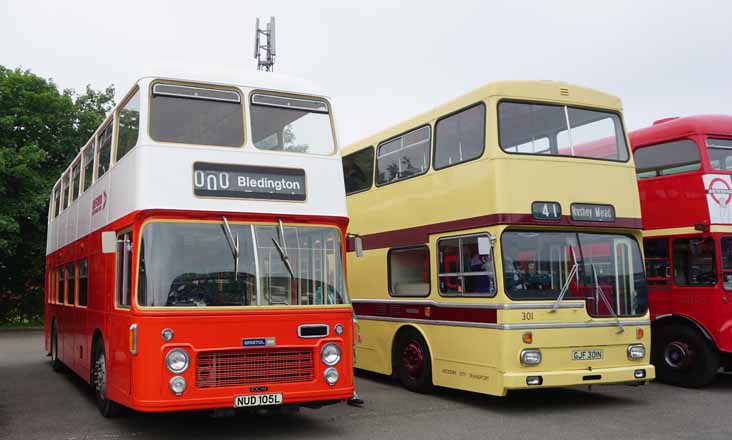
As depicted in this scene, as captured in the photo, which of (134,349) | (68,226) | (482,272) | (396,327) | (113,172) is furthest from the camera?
(68,226)

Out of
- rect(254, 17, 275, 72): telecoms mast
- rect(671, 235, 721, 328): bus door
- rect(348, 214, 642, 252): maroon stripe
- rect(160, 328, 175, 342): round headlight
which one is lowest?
rect(160, 328, 175, 342): round headlight

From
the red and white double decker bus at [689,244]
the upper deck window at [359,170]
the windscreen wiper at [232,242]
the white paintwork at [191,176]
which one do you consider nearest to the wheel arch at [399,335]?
the upper deck window at [359,170]

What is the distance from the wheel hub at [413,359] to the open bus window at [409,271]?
2.64 ft

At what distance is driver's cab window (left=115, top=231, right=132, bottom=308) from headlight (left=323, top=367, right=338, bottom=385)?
2.27 meters

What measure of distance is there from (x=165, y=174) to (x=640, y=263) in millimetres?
6478

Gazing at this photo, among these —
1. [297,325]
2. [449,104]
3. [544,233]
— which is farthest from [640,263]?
[297,325]

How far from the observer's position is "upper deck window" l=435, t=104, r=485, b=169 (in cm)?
1021

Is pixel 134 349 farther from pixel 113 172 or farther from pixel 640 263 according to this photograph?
pixel 640 263

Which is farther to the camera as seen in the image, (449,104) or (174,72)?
(449,104)

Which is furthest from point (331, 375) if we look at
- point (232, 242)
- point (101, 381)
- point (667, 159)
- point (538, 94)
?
point (667, 159)

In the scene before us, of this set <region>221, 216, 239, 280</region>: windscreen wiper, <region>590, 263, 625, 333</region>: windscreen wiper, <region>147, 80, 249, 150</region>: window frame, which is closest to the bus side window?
<region>590, 263, 625, 333</region>: windscreen wiper

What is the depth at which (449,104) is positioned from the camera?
11031 millimetres

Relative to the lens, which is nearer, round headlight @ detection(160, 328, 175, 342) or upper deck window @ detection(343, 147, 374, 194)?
round headlight @ detection(160, 328, 175, 342)

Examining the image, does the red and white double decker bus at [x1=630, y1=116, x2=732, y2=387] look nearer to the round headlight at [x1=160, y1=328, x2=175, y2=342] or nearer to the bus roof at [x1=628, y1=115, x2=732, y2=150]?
the bus roof at [x1=628, y1=115, x2=732, y2=150]
